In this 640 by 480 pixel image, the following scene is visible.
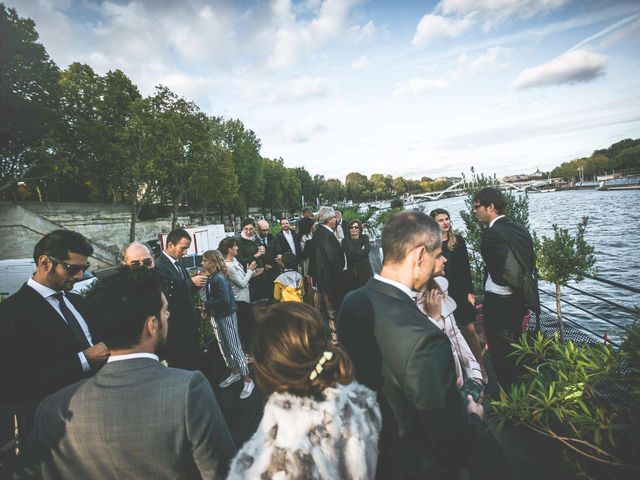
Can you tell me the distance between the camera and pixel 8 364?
2.06 metres

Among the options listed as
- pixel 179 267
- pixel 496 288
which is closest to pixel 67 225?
pixel 179 267

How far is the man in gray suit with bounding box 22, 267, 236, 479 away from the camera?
128cm

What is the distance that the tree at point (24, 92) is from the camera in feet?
64.0

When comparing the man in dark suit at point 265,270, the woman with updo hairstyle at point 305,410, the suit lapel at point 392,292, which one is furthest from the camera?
the man in dark suit at point 265,270

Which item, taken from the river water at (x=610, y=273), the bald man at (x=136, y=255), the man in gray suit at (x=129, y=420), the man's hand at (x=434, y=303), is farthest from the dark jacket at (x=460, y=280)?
the bald man at (x=136, y=255)

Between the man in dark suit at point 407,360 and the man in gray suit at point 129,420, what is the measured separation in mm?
730

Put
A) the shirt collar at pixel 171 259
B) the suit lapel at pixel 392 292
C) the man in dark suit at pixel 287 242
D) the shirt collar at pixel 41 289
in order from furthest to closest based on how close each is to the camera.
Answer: the man in dark suit at pixel 287 242 → the shirt collar at pixel 171 259 → the shirt collar at pixel 41 289 → the suit lapel at pixel 392 292

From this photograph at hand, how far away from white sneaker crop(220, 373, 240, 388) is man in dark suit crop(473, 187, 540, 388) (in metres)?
3.41

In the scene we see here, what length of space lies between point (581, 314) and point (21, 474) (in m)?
13.3

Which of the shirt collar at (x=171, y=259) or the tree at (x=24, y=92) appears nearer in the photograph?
the shirt collar at (x=171, y=259)

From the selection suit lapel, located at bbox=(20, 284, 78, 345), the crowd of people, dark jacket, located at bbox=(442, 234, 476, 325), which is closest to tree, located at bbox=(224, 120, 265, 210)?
dark jacket, located at bbox=(442, 234, 476, 325)

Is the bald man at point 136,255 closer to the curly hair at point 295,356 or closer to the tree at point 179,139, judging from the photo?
the curly hair at point 295,356

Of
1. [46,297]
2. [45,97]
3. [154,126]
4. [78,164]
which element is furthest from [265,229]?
[78,164]

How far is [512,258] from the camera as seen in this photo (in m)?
3.14
